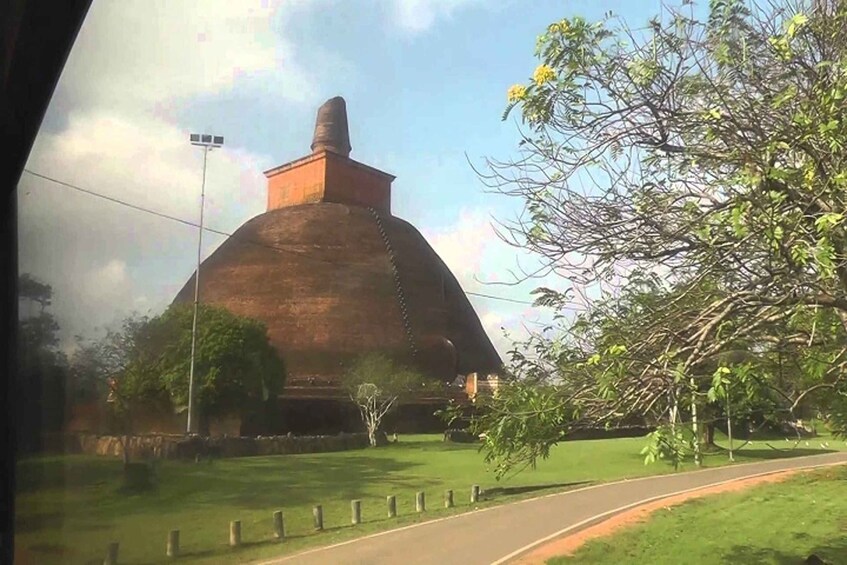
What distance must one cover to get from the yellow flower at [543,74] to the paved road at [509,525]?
5.97ft

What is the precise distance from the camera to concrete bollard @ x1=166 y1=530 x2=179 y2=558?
9.49 ft

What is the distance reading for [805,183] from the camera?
2717 mm

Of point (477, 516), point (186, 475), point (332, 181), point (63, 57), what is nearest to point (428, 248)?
point (332, 181)

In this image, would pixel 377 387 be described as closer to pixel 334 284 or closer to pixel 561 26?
pixel 334 284

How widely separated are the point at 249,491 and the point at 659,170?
2.30 meters

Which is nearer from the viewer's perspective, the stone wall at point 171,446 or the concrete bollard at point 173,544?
the concrete bollard at point 173,544

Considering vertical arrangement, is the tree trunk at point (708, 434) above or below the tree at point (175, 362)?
below

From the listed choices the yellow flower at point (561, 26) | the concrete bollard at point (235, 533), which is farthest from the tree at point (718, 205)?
the concrete bollard at point (235, 533)

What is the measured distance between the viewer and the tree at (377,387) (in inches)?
144

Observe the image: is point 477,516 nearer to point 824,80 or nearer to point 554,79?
point 554,79

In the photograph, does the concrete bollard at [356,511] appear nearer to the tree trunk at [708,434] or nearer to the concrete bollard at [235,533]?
the concrete bollard at [235,533]

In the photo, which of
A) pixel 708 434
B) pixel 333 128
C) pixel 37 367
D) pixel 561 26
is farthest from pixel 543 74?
pixel 37 367

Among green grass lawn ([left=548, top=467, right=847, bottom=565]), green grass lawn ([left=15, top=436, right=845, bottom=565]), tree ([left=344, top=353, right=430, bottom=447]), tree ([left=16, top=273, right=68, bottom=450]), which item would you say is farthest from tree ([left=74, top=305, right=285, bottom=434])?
green grass lawn ([left=548, top=467, right=847, bottom=565])

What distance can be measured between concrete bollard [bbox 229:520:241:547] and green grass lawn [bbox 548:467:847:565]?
4.23 ft
